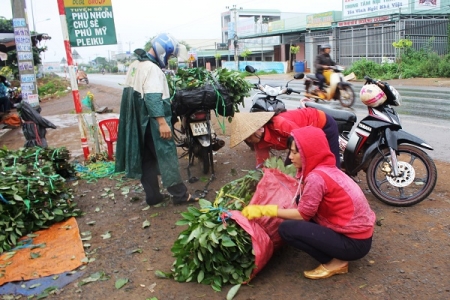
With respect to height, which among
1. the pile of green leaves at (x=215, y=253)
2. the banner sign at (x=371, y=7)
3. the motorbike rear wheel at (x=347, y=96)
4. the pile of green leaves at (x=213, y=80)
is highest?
the banner sign at (x=371, y=7)

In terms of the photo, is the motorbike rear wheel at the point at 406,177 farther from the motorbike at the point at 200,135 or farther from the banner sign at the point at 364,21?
the banner sign at the point at 364,21

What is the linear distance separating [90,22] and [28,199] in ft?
10.5

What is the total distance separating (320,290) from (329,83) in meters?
8.68

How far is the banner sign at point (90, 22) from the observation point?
6.18m

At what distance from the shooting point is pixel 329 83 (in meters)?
10.9

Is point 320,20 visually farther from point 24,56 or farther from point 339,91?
point 24,56

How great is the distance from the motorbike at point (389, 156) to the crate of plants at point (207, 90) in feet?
5.49

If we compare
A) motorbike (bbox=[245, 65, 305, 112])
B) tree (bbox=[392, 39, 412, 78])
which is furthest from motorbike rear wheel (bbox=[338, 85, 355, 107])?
tree (bbox=[392, 39, 412, 78])

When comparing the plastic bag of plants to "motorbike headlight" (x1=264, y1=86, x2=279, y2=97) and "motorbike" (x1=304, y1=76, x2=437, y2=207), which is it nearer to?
"motorbike headlight" (x1=264, y1=86, x2=279, y2=97)

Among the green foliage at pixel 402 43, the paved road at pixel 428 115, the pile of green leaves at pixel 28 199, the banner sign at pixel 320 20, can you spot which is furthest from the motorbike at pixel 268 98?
the banner sign at pixel 320 20

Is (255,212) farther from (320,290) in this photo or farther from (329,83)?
(329,83)

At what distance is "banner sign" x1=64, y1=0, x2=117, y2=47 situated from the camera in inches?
243

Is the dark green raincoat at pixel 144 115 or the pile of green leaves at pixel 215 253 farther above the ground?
the dark green raincoat at pixel 144 115

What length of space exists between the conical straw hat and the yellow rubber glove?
0.96 metres
